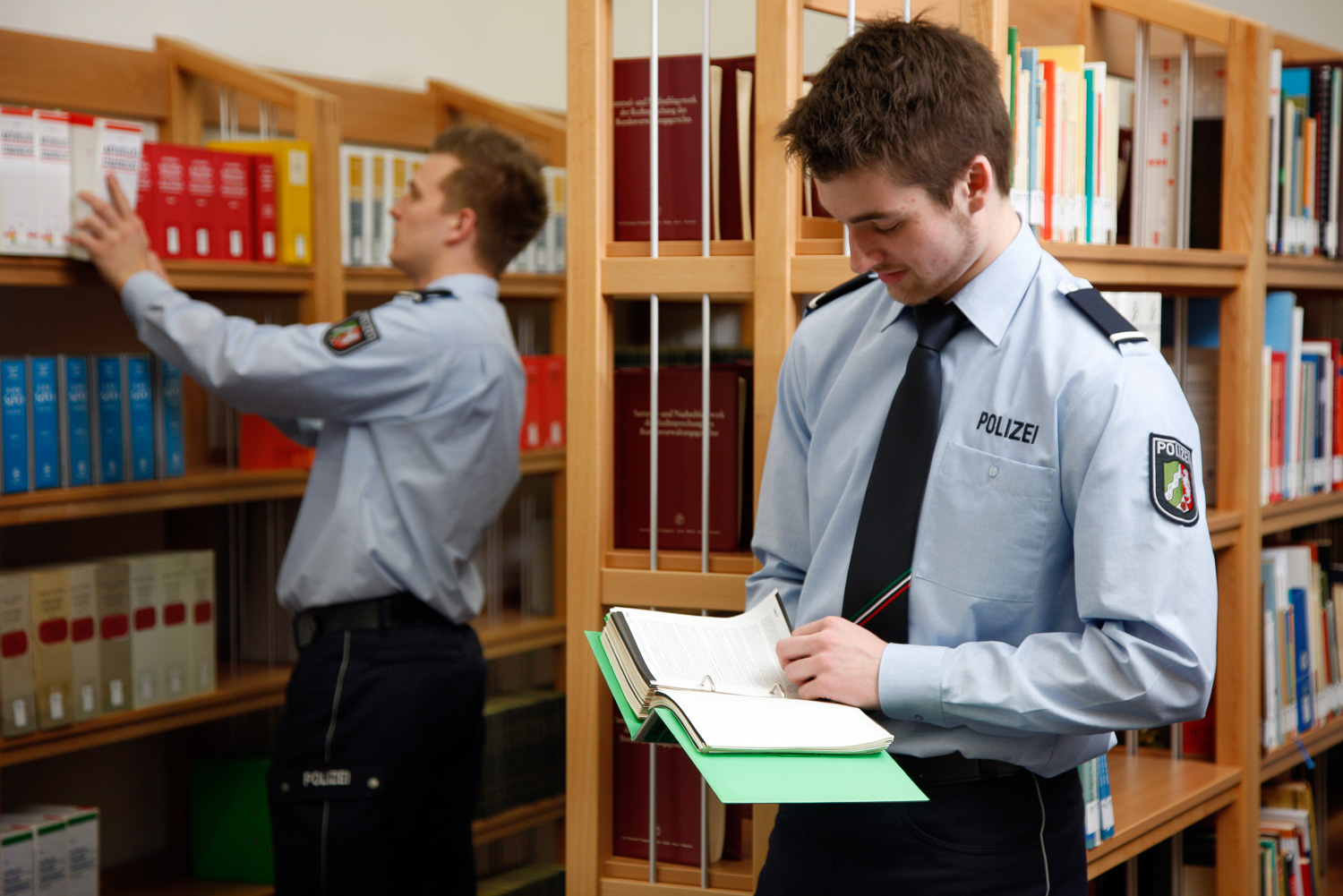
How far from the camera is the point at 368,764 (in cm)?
219

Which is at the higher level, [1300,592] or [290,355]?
[290,355]

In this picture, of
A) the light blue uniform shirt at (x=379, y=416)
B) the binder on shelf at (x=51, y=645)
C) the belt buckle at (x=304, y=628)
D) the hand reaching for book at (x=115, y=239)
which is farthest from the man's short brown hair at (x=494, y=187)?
the binder on shelf at (x=51, y=645)

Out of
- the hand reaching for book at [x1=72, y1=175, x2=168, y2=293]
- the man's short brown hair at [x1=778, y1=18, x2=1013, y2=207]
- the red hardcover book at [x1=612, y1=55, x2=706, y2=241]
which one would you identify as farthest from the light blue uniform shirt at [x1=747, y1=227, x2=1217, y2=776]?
the hand reaching for book at [x1=72, y1=175, x2=168, y2=293]

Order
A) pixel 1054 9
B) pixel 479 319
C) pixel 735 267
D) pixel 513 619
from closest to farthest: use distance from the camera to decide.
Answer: pixel 735 267 → pixel 1054 9 → pixel 479 319 → pixel 513 619

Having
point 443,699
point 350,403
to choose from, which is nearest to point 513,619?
point 443,699

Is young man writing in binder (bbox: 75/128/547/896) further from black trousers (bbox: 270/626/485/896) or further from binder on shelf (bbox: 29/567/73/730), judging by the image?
binder on shelf (bbox: 29/567/73/730)

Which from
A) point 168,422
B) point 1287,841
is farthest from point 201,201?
point 1287,841

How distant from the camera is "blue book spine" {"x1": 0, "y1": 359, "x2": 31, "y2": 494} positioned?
223 centimetres

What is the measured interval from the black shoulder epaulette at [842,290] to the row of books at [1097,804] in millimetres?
804

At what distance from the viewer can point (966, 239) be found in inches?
48.9

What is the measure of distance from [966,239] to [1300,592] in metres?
1.72

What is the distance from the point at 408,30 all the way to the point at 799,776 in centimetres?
300

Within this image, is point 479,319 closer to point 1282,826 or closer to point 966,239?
point 966,239

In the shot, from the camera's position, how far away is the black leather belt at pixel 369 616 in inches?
88.7
